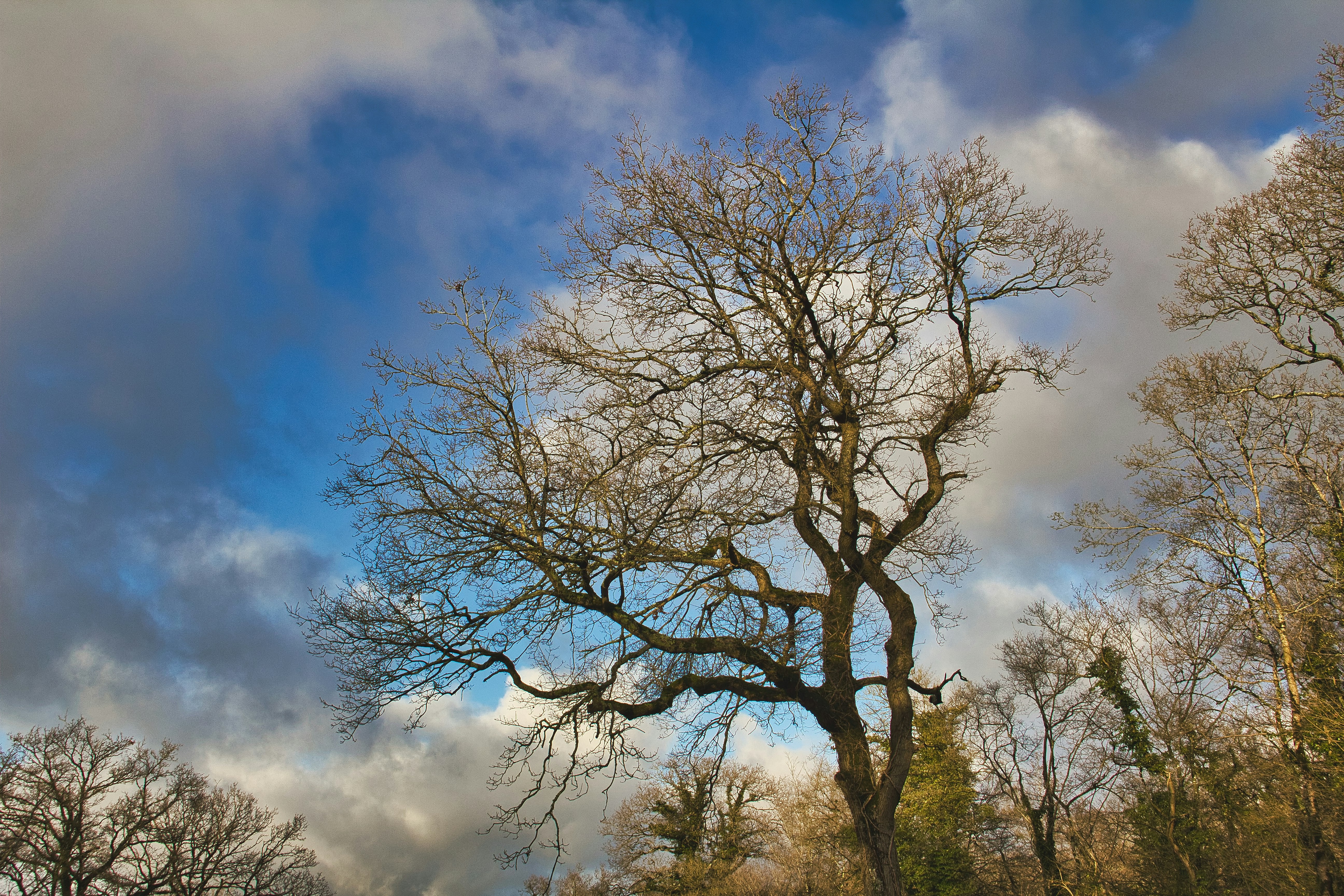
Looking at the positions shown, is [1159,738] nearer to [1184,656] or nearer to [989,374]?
[1184,656]

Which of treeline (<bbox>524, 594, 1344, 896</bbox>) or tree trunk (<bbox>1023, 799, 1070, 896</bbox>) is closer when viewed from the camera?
treeline (<bbox>524, 594, 1344, 896</bbox>)

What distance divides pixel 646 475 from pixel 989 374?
4605 millimetres

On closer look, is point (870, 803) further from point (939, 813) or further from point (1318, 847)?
point (939, 813)

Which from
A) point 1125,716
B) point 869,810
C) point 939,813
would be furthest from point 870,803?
point 939,813

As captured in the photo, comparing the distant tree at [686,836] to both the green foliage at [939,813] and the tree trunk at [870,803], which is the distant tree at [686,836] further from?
the tree trunk at [870,803]

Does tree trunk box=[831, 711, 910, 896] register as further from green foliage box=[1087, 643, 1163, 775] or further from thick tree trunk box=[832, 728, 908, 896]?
green foliage box=[1087, 643, 1163, 775]

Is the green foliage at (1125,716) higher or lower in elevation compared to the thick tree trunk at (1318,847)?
→ higher

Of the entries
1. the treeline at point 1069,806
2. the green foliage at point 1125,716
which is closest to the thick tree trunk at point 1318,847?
the treeline at point 1069,806

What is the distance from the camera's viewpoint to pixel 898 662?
831 centimetres

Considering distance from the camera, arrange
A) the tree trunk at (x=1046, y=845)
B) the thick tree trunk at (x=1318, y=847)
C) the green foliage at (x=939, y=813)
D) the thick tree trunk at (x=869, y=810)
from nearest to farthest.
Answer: the thick tree trunk at (x=869, y=810), the thick tree trunk at (x=1318, y=847), the tree trunk at (x=1046, y=845), the green foliage at (x=939, y=813)

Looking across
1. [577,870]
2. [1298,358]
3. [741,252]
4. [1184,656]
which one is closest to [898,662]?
[741,252]

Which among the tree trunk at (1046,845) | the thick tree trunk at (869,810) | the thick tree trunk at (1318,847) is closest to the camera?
the thick tree trunk at (869,810)

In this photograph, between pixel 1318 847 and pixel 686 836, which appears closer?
pixel 1318 847

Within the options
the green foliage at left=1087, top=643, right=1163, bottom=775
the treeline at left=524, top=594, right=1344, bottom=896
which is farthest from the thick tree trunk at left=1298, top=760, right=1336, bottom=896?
the green foliage at left=1087, top=643, right=1163, bottom=775
